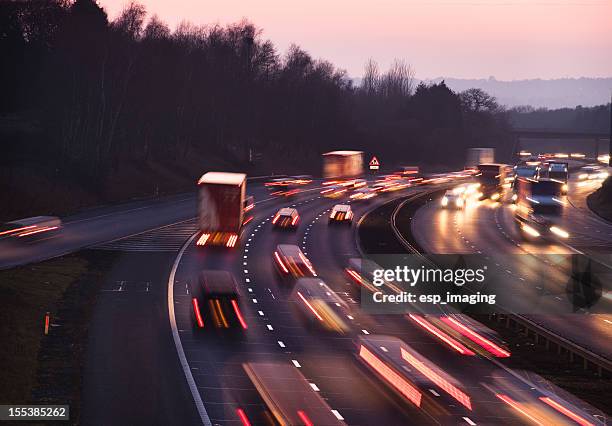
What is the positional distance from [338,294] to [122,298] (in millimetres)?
11196

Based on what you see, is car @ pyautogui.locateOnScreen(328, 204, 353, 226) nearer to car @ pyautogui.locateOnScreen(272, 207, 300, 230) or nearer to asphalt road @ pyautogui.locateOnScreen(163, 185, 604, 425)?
car @ pyautogui.locateOnScreen(272, 207, 300, 230)

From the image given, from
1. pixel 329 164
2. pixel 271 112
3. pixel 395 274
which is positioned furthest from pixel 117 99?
pixel 271 112

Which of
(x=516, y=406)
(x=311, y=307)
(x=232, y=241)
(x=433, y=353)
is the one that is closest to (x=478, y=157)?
(x=232, y=241)

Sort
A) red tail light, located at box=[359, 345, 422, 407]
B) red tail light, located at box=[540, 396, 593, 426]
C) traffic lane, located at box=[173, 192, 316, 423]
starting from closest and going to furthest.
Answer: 1. red tail light, located at box=[540, 396, 593, 426]
2. traffic lane, located at box=[173, 192, 316, 423]
3. red tail light, located at box=[359, 345, 422, 407]

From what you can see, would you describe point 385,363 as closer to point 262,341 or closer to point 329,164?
point 262,341

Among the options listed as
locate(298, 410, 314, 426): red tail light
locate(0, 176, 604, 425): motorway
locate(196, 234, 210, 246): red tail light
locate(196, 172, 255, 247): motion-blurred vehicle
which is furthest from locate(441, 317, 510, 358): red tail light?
locate(196, 234, 210, 246): red tail light

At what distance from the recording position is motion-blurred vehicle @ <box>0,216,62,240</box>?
2584 inches

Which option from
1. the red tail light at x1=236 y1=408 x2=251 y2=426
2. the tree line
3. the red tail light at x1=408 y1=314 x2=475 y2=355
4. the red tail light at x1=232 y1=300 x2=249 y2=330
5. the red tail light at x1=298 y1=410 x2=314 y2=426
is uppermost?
the tree line

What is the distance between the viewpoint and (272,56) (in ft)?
616

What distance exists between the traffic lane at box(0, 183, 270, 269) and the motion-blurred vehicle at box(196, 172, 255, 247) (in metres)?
7.54

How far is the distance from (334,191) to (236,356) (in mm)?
89886

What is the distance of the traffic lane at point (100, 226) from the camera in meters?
61.8

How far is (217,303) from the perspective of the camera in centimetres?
4544

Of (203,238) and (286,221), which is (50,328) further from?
(286,221)
